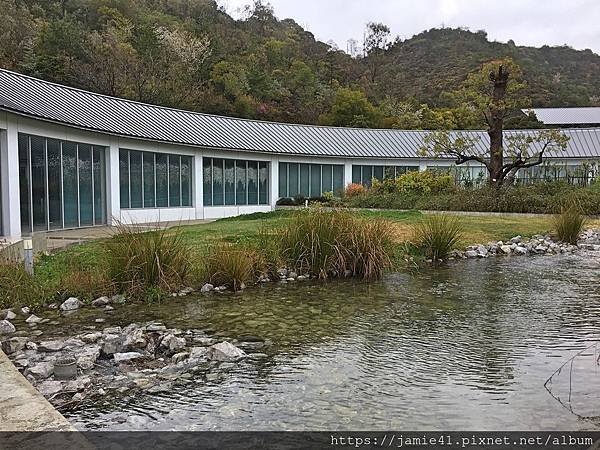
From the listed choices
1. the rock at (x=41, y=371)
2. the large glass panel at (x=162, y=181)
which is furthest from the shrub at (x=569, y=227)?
the large glass panel at (x=162, y=181)

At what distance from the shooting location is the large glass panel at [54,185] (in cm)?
1234

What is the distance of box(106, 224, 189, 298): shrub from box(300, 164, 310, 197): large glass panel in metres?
16.3

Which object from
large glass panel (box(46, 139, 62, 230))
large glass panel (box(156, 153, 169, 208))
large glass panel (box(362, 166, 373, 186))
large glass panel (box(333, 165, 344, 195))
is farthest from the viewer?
large glass panel (box(362, 166, 373, 186))

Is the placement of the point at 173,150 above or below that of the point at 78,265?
above

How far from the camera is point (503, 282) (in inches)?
294

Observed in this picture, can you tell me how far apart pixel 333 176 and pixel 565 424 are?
20.7 metres

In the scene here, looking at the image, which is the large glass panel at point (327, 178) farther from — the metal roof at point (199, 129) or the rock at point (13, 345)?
the rock at point (13, 345)

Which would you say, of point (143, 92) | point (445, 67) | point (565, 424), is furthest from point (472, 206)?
point (445, 67)

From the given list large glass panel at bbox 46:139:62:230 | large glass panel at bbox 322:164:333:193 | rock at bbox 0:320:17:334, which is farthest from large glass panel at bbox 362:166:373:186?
rock at bbox 0:320:17:334

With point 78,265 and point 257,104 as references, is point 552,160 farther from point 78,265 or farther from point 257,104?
point 78,265

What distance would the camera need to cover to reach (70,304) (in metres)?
5.89

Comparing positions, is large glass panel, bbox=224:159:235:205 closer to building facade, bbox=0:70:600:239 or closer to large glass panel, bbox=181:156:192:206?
building facade, bbox=0:70:600:239

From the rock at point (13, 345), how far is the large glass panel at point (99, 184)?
33.1 feet

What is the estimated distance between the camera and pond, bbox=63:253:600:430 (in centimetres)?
325
